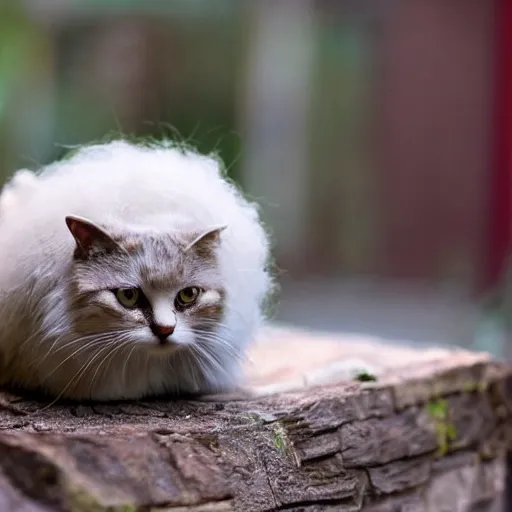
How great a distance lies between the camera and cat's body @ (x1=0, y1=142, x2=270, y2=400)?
113cm

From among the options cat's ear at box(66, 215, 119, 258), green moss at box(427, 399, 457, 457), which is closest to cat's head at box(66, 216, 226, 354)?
cat's ear at box(66, 215, 119, 258)

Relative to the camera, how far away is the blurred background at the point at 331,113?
282cm

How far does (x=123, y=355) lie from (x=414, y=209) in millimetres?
2054

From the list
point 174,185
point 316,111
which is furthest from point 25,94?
point 174,185

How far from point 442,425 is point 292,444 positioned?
0.38 metres

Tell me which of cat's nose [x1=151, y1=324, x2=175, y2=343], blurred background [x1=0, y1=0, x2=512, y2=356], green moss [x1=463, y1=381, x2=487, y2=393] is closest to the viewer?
cat's nose [x1=151, y1=324, x2=175, y2=343]

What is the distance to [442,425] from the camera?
145cm

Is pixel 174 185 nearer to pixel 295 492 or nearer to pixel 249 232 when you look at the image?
pixel 249 232

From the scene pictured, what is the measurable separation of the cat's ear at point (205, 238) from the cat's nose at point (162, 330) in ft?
0.40

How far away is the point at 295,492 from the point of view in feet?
3.76

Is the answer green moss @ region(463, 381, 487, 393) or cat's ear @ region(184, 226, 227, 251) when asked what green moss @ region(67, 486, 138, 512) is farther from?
green moss @ region(463, 381, 487, 393)

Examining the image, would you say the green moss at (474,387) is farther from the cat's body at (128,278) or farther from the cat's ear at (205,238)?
the cat's ear at (205,238)

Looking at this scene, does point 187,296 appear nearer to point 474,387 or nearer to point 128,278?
point 128,278

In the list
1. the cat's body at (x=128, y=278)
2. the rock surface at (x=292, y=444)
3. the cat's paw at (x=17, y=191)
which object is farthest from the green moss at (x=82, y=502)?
the cat's paw at (x=17, y=191)
